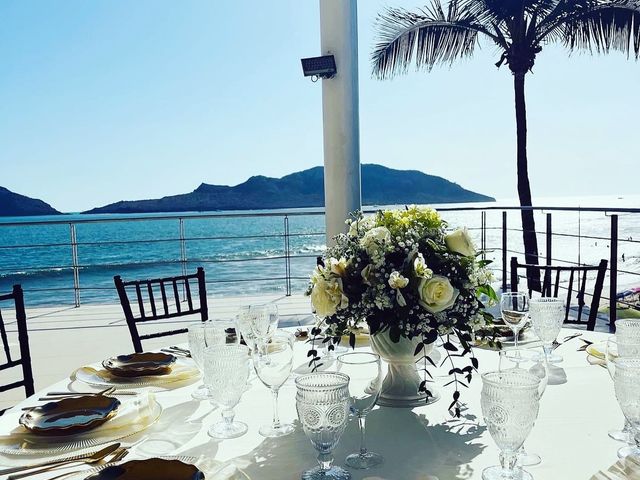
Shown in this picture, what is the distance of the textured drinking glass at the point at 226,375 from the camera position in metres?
0.91

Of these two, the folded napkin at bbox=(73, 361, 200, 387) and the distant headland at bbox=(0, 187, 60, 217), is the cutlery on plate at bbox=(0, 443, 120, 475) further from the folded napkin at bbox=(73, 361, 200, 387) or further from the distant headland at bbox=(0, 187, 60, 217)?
the distant headland at bbox=(0, 187, 60, 217)

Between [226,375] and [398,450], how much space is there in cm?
32

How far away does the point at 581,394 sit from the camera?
107 centimetres

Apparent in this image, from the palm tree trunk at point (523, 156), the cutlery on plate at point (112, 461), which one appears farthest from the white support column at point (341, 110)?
the palm tree trunk at point (523, 156)

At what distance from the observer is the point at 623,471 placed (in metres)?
0.75

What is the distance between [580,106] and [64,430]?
1877 centimetres

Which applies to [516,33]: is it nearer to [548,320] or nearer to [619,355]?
[548,320]

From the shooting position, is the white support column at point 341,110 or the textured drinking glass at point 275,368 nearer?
the textured drinking glass at point 275,368

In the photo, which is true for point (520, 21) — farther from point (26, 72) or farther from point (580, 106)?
point (26, 72)

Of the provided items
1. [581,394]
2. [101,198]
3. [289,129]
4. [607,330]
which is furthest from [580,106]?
[101,198]

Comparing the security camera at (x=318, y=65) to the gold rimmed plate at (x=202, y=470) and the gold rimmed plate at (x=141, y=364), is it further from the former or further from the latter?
the gold rimmed plate at (x=202, y=470)

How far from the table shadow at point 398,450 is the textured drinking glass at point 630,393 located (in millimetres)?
225

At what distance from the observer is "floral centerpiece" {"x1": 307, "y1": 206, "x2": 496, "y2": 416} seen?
3.23 feet

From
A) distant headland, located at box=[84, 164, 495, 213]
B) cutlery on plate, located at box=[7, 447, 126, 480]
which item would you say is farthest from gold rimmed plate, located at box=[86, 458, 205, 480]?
distant headland, located at box=[84, 164, 495, 213]
